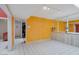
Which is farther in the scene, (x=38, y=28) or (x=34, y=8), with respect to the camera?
(x=38, y=28)

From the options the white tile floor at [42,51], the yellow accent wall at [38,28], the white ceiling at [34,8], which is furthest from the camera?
the yellow accent wall at [38,28]

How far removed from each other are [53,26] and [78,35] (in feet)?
15.9

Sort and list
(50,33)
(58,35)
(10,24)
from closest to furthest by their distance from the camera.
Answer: (10,24), (58,35), (50,33)

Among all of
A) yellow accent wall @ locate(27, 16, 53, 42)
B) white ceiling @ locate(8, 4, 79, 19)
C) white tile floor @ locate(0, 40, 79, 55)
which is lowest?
white tile floor @ locate(0, 40, 79, 55)

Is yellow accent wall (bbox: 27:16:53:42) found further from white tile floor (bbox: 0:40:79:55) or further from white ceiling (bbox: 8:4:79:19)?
white tile floor (bbox: 0:40:79:55)

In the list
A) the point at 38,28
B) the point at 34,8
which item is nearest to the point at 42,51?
the point at 34,8

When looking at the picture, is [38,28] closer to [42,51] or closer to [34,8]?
[42,51]

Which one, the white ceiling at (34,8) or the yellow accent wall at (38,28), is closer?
the white ceiling at (34,8)

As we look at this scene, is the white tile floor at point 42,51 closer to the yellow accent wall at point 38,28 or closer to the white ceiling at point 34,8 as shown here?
the white ceiling at point 34,8

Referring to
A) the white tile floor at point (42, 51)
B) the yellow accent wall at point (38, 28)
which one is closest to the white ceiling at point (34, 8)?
the white tile floor at point (42, 51)

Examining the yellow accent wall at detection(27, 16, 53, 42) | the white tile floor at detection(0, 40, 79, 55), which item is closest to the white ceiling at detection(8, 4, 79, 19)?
Answer: the white tile floor at detection(0, 40, 79, 55)
